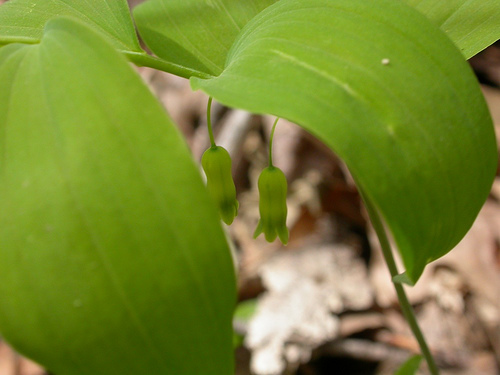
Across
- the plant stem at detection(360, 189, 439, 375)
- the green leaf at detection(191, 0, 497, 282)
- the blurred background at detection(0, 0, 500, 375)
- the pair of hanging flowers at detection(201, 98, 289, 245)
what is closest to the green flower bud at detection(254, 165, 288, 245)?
the pair of hanging flowers at detection(201, 98, 289, 245)

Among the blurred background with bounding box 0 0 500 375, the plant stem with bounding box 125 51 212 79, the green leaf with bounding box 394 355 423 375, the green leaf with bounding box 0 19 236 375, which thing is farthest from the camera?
the blurred background with bounding box 0 0 500 375

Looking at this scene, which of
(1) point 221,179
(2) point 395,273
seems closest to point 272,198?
(1) point 221,179

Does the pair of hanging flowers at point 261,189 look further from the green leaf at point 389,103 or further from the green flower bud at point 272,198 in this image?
the green leaf at point 389,103

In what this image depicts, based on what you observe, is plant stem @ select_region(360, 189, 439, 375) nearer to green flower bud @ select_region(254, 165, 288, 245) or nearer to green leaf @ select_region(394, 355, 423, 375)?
green leaf @ select_region(394, 355, 423, 375)

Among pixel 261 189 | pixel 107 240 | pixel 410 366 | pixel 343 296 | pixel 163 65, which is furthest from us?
pixel 343 296

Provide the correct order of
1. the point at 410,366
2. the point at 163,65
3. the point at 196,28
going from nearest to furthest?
the point at 163,65
the point at 196,28
the point at 410,366

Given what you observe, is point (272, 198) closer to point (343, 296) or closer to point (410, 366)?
point (410, 366)

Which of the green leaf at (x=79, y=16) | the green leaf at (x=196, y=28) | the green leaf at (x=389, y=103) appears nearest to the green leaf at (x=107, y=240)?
the green leaf at (x=389, y=103)

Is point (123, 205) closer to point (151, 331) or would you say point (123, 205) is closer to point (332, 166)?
point (151, 331)
